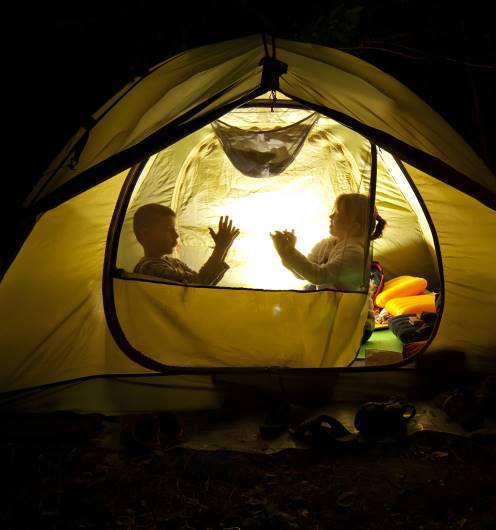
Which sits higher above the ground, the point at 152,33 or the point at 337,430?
the point at 152,33

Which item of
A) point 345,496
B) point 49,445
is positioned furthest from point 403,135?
point 49,445

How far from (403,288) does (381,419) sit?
4.61 feet

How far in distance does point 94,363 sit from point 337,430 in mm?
1089

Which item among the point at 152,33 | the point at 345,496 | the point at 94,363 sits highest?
the point at 152,33

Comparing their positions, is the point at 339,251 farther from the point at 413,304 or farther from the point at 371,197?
the point at 413,304

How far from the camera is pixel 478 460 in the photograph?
215 cm

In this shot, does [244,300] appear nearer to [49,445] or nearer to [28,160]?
[49,445]

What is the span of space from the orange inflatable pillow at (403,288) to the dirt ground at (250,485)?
139 centimetres

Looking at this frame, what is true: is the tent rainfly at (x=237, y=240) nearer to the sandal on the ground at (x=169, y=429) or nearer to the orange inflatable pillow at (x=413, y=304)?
the sandal on the ground at (x=169, y=429)

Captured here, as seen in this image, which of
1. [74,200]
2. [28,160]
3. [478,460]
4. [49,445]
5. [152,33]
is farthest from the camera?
[28,160]

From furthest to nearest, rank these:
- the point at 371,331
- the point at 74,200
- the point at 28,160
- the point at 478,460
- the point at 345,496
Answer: the point at 28,160 → the point at 371,331 → the point at 74,200 → the point at 478,460 → the point at 345,496

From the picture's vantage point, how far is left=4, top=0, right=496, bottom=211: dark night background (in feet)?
17.0

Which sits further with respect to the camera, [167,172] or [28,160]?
[28,160]

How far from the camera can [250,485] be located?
6.65ft
